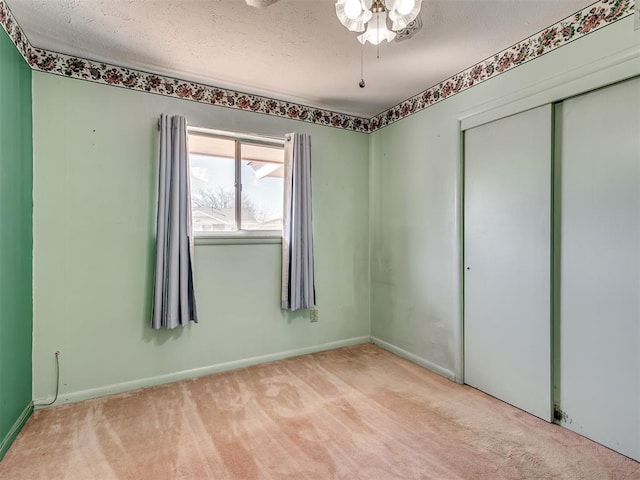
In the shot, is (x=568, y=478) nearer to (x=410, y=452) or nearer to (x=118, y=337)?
(x=410, y=452)

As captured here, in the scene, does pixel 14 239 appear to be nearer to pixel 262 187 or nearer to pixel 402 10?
pixel 262 187

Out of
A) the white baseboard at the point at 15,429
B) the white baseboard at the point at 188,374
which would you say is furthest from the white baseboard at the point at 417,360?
the white baseboard at the point at 15,429

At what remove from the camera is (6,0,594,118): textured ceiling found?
1911 mm

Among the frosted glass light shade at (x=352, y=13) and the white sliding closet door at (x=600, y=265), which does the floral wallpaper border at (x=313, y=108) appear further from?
the frosted glass light shade at (x=352, y=13)

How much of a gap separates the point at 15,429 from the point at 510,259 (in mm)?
3308

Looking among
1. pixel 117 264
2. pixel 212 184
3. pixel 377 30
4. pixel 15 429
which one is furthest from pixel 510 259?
pixel 15 429

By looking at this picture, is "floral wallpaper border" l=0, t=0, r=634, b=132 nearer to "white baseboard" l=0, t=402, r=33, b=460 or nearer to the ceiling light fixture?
the ceiling light fixture

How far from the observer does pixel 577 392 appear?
6.69ft

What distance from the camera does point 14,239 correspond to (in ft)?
6.65

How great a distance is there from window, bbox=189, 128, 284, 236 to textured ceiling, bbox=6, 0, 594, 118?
503 mm

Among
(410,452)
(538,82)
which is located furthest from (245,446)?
(538,82)

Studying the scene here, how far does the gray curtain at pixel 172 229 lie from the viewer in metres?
2.59

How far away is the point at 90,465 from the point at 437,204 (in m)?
2.92

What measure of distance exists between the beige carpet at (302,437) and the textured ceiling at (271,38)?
2.47 m
